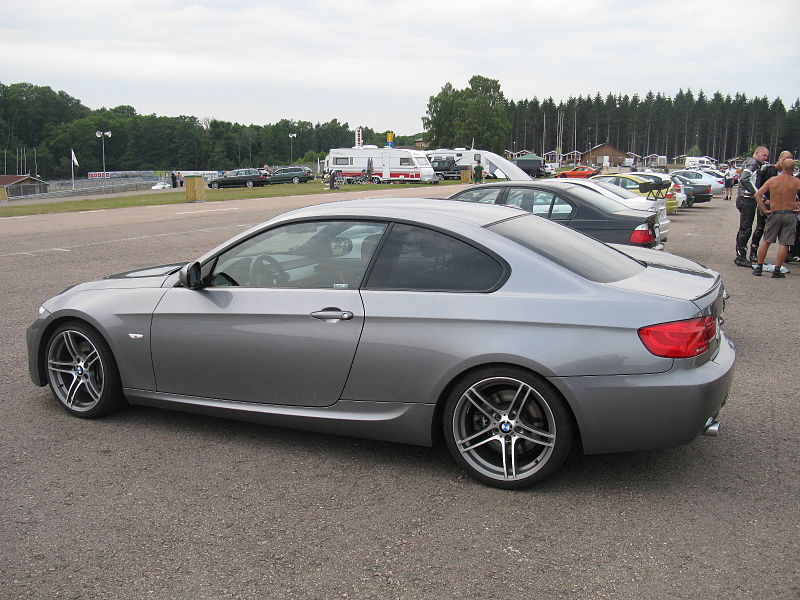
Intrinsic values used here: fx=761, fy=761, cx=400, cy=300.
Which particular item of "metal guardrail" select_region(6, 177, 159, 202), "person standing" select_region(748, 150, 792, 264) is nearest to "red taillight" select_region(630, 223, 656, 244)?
"person standing" select_region(748, 150, 792, 264)

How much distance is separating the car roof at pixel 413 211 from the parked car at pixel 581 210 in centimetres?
527

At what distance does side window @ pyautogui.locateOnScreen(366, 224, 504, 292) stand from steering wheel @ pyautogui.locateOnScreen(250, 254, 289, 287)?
59 centimetres

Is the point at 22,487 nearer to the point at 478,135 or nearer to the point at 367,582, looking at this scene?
the point at 367,582

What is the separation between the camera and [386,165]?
54625mm

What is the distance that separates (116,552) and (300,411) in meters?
1.25

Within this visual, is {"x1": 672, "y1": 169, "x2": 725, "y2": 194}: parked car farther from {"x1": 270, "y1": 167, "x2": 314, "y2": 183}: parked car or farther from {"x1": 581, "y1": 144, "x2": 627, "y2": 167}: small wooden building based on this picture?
{"x1": 581, "y1": 144, "x2": 627, "y2": 167}: small wooden building

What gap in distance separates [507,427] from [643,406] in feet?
2.17

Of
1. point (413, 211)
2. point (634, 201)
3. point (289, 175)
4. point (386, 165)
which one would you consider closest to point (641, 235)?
point (634, 201)

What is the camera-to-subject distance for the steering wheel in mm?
4410

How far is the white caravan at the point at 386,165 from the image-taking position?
54.0 meters

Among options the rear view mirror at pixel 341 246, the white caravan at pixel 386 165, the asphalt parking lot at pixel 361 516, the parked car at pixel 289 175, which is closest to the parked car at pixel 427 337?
the rear view mirror at pixel 341 246

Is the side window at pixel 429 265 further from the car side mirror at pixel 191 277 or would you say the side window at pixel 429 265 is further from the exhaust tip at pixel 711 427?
the exhaust tip at pixel 711 427

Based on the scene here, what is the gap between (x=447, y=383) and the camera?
12.7 feet

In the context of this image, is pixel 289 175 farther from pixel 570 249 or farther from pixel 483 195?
pixel 570 249
